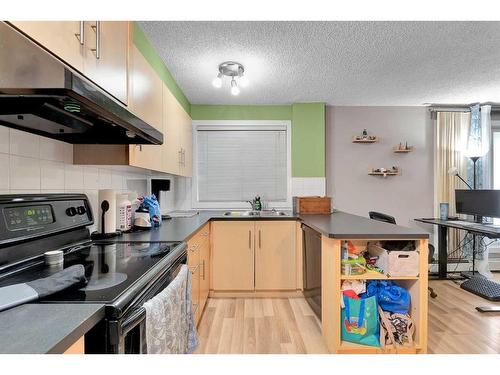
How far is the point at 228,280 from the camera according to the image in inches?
116

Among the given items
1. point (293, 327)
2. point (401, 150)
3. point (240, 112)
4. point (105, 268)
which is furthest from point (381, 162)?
point (105, 268)

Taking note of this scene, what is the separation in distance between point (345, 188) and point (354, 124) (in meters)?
0.89

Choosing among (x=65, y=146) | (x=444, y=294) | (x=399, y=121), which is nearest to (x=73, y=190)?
(x=65, y=146)

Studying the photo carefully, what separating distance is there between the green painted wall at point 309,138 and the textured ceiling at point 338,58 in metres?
0.18

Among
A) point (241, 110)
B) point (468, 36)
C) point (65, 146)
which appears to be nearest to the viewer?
point (65, 146)

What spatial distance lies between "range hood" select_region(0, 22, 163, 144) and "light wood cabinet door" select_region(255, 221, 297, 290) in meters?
1.84

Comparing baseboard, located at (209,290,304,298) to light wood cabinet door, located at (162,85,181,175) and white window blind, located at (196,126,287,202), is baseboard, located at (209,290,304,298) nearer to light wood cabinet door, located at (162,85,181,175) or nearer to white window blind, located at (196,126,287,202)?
white window blind, located at (196,126,287,202)

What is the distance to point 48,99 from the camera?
89 centimetres

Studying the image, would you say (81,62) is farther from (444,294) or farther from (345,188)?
(444,294)

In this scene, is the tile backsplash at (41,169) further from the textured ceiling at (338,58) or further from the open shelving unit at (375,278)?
the open shelving unit at (375,278)

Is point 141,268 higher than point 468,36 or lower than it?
lower

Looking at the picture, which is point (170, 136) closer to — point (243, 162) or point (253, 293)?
point (243, 162)

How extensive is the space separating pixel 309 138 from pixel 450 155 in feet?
6.44

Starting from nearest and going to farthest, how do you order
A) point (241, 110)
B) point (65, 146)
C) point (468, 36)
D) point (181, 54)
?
point (65, 146)
point (468, 36)
point (181, 54)
point (241, 110)
